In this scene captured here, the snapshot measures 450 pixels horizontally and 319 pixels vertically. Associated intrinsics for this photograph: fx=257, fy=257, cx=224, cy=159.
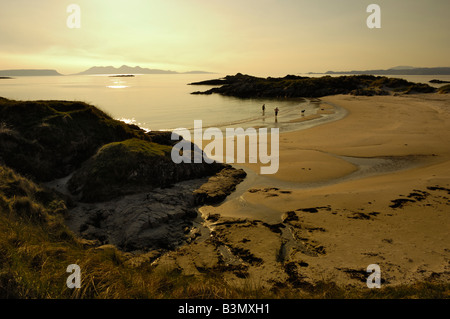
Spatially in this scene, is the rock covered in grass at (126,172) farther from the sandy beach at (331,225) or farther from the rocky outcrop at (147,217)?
the sandy beach at (331,225)

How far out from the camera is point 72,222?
7.53m

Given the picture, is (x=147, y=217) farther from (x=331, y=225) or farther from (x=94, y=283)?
(x=331, y=225)

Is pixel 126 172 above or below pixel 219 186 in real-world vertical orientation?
above

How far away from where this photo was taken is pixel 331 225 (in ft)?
24.1

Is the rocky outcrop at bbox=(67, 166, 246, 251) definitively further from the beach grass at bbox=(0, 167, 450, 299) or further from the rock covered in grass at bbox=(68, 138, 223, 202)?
the beach grass at bbox=(0, 167, 450, 299)

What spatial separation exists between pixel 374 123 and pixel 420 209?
18.5m

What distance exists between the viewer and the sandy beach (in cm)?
558

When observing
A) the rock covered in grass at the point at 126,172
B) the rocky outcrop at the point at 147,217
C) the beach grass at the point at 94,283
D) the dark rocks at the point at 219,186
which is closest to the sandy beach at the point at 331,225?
the dark rocks at the point at 219,186

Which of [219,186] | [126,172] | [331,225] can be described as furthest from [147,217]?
[331,225]

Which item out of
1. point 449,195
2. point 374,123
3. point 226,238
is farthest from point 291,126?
point 226,238

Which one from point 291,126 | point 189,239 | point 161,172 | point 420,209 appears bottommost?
point 189,239

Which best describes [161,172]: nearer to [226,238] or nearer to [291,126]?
[226,238]

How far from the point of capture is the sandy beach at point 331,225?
5.58 metres

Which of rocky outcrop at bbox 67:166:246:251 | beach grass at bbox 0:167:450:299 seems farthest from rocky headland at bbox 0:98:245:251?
beach grass at bbox 0:167:450:299
